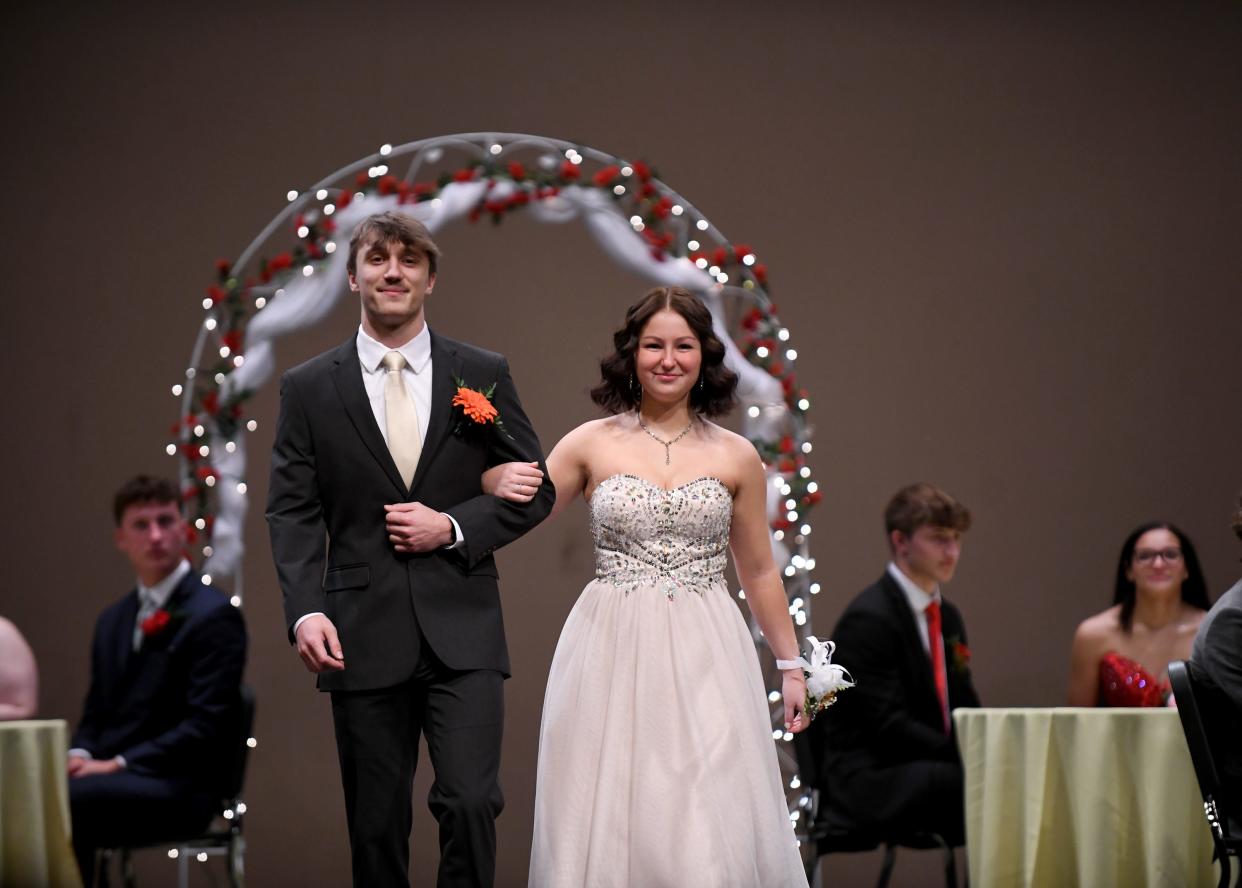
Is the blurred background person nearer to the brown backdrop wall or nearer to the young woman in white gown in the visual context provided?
the brown backdrop wall

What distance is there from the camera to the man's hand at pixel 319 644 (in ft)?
9.91

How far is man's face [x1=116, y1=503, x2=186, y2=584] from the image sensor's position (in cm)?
504

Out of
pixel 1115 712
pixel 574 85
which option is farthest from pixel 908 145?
pixel 1115 712

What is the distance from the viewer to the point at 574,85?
6559 mm

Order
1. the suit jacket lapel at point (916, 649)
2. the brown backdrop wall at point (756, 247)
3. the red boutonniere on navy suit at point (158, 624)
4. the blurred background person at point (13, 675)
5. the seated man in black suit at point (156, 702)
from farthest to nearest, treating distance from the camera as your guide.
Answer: the brown backdrop wall at point (756, 247) < the suit jacket lapel at point (916, 649) < the red boutonniere on navy suit at point (158, 624) < the seated man in black suit at point (156, 702) < the blurred background person at point (13, 675)

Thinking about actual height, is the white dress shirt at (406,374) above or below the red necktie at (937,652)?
above

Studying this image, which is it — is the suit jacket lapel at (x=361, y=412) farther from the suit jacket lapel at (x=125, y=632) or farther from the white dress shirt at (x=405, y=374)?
the suit jacket lapel at (x=125, y=632)

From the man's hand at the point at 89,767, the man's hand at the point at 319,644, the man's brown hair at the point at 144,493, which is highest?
the man's brown hair at the point at 144,493

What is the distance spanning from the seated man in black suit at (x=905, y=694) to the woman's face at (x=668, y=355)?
62.4 inches

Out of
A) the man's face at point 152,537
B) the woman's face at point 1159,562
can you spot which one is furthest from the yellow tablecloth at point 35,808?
the woman's face at point 1159,562

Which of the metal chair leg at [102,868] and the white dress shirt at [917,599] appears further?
the white dress shirt at [917,599]

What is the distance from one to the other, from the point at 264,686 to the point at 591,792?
2.92m

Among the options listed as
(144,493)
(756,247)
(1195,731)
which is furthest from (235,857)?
(756,247)

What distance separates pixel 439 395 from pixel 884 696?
2.22 metres
